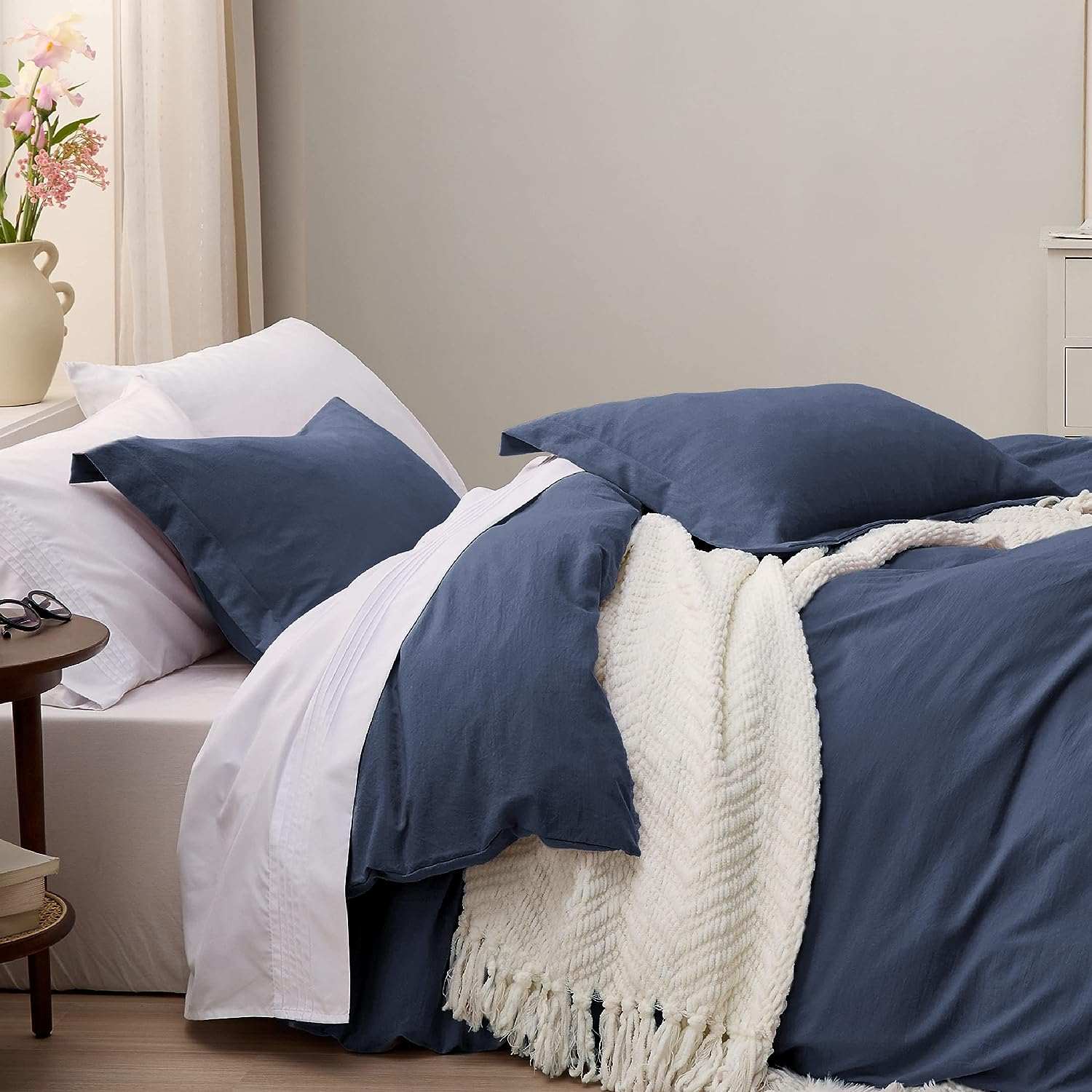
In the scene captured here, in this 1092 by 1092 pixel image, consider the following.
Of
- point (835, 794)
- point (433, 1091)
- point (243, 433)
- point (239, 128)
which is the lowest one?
point (433, 1091)

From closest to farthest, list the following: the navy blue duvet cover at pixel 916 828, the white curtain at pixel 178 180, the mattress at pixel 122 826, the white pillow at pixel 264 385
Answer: the navy blue duvet cover at pixel 916 828, the mattress at pixel 122 826, the white pillow at pixel 264 385, the white curtain at pixel 178 180

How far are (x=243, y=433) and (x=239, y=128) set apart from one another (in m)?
1.71

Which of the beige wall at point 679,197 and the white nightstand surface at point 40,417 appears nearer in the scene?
the white nightstand surface at point 40,417

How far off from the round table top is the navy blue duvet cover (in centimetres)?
34

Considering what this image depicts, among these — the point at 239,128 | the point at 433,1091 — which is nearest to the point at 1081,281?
the point at 239,128

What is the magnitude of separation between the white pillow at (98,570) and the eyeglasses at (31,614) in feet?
0.28

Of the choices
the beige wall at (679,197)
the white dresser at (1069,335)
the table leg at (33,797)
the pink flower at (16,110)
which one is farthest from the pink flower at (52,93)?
the white dresser at (1069,335)

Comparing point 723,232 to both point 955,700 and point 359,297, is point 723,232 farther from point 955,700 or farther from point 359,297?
point 955,700

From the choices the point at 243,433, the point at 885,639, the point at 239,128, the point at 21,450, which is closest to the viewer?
the point at 885,639

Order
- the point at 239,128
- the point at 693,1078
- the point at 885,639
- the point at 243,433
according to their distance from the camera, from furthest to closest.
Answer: the point at 239,128 → the point at 243,433 → the point at 885,639 → the point at 693,1078

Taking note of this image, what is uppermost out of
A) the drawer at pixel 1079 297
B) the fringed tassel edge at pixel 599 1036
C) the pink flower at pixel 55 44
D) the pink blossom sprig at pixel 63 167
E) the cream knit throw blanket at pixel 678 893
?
the pink flower at pixel 55 44

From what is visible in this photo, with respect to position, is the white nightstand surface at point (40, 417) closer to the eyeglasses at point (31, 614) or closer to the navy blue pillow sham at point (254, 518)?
the navy blue pillow sham at point (254, 518)

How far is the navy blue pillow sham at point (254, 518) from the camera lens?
6.37ft

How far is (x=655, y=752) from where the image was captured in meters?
1.63
